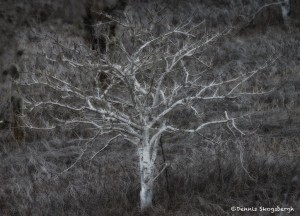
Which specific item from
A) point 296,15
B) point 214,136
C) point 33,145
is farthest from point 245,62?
point 33,145

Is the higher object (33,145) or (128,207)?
(33,145)

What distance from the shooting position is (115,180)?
23.0 feet

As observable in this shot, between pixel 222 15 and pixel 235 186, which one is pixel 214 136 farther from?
pixel 222 15

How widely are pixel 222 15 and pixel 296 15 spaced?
2.24 meters

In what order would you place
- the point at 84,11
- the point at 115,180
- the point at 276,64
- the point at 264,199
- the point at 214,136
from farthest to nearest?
the point at 84,11 → the point at 276,64 → the point at 214,136 → the point at 115,180 → the point at 264,199

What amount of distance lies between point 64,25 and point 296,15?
23.3 feet

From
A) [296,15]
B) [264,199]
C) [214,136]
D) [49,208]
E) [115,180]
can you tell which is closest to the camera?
[264,199]

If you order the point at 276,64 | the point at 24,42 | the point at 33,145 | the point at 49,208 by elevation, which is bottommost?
the point at 49,208

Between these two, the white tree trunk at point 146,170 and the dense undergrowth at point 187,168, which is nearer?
the white tree trunk at point 146,170

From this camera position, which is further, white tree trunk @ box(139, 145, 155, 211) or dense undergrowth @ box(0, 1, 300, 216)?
dense undergrowth @ box(0, 1, 300, 216)

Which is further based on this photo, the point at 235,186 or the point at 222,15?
the point at 222,15

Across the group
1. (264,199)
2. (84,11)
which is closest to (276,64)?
(84,11)

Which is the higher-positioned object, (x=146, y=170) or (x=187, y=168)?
(x=146, y=170)

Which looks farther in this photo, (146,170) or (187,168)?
(187,168)
